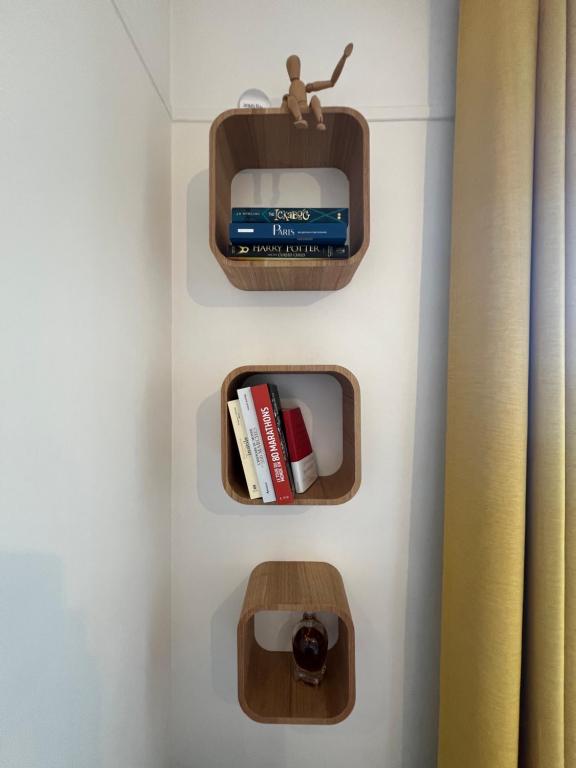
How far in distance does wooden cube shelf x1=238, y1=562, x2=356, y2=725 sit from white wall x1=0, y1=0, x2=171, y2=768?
0.22m

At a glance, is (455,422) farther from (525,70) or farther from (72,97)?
(72,97)

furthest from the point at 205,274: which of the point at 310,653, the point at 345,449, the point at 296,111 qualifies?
the point at 310,653

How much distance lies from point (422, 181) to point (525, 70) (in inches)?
11.2

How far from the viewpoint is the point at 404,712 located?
1.09m

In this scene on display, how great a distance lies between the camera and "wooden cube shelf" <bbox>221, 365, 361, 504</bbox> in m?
0.90

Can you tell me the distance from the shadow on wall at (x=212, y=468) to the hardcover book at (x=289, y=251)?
37 cm

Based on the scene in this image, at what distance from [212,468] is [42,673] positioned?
0.57 m

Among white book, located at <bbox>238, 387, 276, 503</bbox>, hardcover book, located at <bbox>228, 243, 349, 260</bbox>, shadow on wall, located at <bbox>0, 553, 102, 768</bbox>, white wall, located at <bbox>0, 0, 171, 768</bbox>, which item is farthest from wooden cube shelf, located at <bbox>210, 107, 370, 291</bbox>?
shadow on wall, located at <bbox>0, 553, 102, 768</bbox>

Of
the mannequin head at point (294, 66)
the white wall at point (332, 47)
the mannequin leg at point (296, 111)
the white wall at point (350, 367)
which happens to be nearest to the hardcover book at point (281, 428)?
the white wall at point (350, 367)

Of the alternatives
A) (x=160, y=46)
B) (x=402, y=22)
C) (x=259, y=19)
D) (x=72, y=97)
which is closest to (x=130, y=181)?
(x=72, y=97)

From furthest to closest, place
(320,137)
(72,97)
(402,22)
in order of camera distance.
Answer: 1. (402,22)
2. (320,137)
3. (72,97)

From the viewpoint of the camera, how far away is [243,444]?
91 centimetres

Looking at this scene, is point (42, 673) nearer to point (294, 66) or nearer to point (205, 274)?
point (205, 274)

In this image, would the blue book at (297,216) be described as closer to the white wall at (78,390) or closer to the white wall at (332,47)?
the white wall at (78,390)
